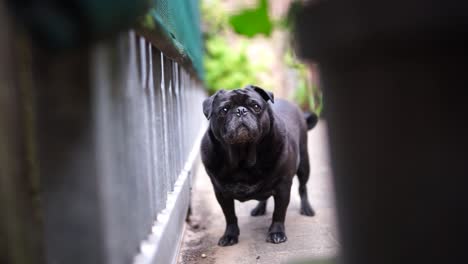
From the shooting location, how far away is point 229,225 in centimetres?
331

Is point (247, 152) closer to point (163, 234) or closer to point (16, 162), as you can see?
point (163, 234)

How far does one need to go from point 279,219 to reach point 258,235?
0.25m

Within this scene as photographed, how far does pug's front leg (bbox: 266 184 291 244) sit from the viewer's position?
10.5 ft

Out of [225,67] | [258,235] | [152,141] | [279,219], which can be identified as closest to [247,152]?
[279,219]

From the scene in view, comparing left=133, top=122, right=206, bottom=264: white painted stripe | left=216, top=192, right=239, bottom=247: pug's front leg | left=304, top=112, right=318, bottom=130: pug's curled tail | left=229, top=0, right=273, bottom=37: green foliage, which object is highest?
left=229, top=0, right=273, bottom=37: green foliage

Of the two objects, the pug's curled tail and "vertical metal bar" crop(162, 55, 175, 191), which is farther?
the pug's curled tail

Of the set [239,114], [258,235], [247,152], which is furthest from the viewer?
[258,235]

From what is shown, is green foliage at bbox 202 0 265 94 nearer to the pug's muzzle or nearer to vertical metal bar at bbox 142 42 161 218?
the pug's muzzle

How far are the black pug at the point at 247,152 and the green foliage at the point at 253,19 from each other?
659mm

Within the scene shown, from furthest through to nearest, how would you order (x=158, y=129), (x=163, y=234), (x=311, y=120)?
(x=311, y=120) → (x=158, y=129) → (x=163, y=234)

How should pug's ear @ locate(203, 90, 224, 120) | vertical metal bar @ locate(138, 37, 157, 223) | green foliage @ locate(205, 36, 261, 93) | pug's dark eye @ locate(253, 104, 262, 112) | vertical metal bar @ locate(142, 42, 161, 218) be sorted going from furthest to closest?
green foliage @ locate(205, 36, 261, 93) → pug's ear @ locate(203, 90, 224, 120) → pug's dark eye @ locate(253, 104, 262, 112) → vertical metal bar @ locate(142, 42, 161, 218) → vertical metal bar @ locate(138, 37, 157, 223)

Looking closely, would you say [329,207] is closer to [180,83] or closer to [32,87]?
[180,83]

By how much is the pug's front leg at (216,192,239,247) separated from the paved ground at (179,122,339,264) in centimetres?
6

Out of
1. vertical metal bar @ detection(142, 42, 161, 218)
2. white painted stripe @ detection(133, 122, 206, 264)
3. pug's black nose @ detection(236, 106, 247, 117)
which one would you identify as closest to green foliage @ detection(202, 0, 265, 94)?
white painted stripe @ detection(133, 122, 206, 264)
